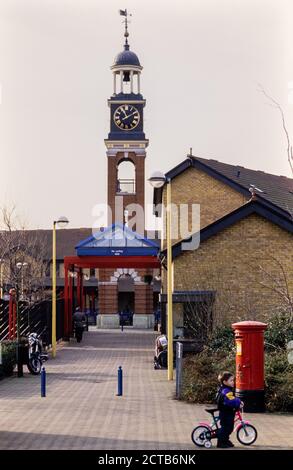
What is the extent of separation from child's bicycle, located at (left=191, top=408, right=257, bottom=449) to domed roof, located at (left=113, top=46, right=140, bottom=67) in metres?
48.4


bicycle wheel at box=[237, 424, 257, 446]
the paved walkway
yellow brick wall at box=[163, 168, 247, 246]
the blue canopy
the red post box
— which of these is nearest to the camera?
bicycle wheel at box=[237, 424, 257, 446]

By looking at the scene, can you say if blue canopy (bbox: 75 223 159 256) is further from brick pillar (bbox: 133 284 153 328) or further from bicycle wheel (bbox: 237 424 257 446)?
bicycle wheel (bbox: 237 424 257 446)

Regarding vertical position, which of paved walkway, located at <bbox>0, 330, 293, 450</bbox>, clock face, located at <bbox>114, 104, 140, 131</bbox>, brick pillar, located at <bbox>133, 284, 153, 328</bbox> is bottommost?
paved walkway, located at <bbox>0, 330, 293, 450</bbox>

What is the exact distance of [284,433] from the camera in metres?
14.5

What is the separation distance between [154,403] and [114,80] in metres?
45.8

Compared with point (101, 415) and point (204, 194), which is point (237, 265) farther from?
point (101, 415)

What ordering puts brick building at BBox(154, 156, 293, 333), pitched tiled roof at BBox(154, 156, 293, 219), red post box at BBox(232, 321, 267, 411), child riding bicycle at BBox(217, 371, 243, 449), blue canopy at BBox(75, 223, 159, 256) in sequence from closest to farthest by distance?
1. child riding bicycle at BBox(217, 371, 243, 449)
2. red post box at BBox(232, 321, 267, 411)
3. brick building at BBox(154, 156, 293, 333)
4. pitched tiled roof at BBox(154, 156, 293, 219)
5. blue canopy at BBox(75, 223, 159, 256)

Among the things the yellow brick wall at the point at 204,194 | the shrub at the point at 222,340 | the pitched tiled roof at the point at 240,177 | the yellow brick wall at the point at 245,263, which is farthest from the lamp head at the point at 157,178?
the yellow brick wall at the point at 204,194

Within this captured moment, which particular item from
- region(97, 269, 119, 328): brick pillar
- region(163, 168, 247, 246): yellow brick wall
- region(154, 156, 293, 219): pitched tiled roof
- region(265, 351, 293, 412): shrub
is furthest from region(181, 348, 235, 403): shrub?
region(97, 269, 119, 328): brick pillar

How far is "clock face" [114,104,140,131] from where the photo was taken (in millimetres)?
61125

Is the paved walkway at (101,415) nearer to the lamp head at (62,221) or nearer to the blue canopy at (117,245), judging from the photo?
the lamp head at (62,221)

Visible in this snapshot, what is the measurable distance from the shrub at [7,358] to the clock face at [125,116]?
3705cm

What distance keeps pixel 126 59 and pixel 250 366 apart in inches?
1783

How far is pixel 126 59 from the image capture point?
5972cm
